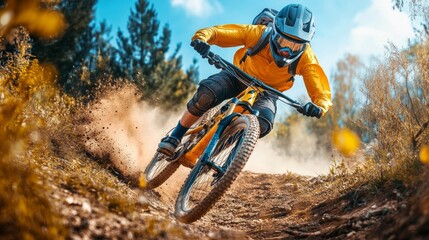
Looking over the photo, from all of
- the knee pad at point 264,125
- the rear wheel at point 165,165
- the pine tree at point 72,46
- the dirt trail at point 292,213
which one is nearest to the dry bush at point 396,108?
the dirt trail at point 292,213

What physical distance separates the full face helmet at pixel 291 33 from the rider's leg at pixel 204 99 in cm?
71

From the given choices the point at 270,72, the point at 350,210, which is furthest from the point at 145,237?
the point at 270,72

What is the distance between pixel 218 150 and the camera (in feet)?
15.0

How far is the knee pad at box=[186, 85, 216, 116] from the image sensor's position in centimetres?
532

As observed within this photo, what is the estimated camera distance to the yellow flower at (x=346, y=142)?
6.46 metres

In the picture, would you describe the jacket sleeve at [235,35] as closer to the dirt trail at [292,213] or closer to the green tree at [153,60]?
→ the dirt trail at [292,213]

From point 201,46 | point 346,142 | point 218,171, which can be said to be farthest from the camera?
point 346,142

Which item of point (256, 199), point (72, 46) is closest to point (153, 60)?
point (72, 46)

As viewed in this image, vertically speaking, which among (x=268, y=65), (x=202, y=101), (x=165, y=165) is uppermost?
(x=268, y=65)

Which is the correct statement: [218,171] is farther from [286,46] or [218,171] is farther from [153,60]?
[153,60]

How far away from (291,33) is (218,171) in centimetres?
192

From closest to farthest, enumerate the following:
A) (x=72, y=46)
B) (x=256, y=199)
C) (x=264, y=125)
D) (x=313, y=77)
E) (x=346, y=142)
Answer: (x=264, y=125) < (x=313, y=77) < (x=346, y=142) < (x=256, y=199) < (x=72, y=46)

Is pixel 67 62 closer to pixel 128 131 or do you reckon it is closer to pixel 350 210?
pixel 128 131

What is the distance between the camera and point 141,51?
23.2 meters
